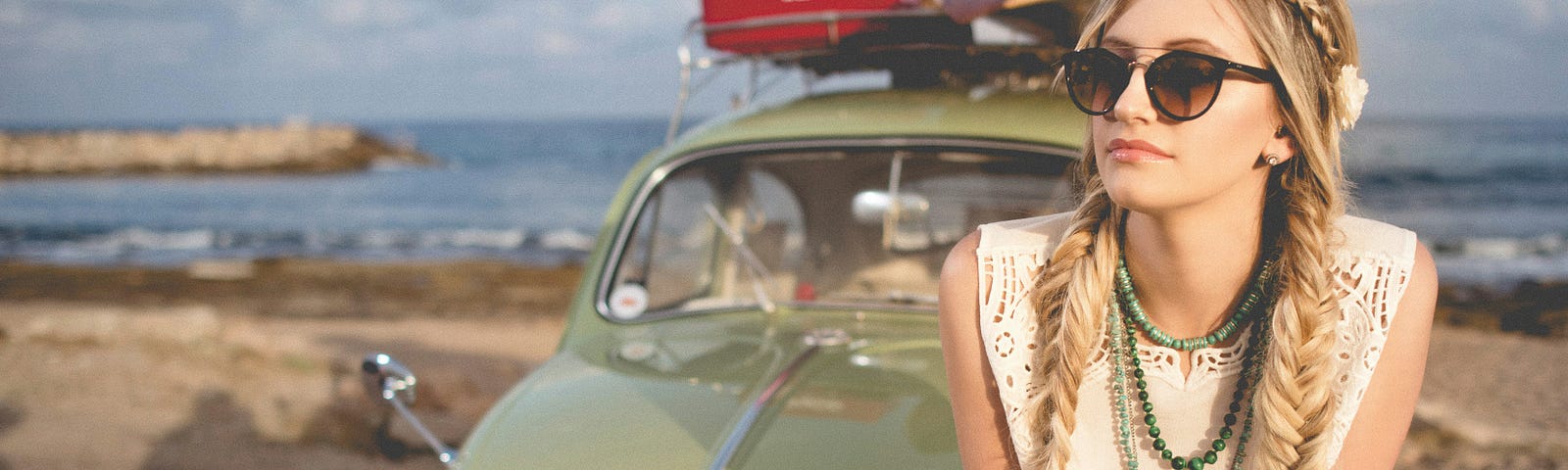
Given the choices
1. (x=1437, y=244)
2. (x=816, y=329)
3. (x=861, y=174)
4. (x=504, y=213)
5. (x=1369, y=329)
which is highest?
(x=1369, y=329)

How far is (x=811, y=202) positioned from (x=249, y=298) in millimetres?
10878

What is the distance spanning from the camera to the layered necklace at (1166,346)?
4.73ft

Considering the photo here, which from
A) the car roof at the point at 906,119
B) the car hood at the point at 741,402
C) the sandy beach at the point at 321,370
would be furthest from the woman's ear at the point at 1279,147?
the sandy beach at the point at 321,370

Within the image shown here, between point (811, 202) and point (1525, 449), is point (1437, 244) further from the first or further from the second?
point (811, 202)

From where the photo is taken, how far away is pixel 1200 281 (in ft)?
4.69

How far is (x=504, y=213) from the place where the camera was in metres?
24.9

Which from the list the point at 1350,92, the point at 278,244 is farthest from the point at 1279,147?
the point at 278,244

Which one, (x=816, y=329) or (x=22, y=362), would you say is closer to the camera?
(x=816, y=329)

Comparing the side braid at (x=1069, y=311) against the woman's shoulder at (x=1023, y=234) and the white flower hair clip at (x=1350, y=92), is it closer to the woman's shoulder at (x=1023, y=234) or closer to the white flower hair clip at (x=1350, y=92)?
the woman's shoulder at (x=1023, y=234)

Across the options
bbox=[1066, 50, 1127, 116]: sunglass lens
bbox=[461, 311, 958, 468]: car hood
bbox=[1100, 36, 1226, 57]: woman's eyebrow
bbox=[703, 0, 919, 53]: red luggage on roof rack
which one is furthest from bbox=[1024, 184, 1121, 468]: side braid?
bbox=[703, 0, 919, 53]: red luggage on roof rack

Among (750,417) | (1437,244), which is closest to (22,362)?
(750,417)

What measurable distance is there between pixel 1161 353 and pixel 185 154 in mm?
47089

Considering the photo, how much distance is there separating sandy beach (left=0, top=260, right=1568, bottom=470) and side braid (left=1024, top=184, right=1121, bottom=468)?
8.02ft

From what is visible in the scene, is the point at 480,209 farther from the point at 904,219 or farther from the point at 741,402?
the point at 741,402
